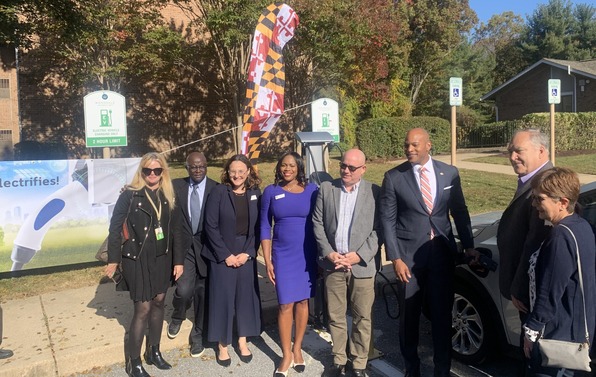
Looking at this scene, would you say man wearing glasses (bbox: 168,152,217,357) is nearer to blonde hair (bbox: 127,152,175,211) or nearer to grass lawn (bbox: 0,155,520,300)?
blonde hair (bbox: 127,152,175,211)

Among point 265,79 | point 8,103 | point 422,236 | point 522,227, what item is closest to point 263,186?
point 265,79

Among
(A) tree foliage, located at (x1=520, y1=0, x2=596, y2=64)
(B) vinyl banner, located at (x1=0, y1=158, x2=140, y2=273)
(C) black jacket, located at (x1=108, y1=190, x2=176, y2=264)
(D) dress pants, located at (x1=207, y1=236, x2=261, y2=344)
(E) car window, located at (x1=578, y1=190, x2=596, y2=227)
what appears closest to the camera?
(E) car window, located at (x1=578, y1=190, x2=596, y2=227)

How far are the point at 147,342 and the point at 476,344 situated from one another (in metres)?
2.72

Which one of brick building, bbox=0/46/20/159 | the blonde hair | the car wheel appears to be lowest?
the car wheel

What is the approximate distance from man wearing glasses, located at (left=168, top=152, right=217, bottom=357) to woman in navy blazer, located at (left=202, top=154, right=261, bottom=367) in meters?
0.23

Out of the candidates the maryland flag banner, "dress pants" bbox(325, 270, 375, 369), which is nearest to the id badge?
"dress pants" bbox(325, 270, 375, 369)

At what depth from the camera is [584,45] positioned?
4481 centimetres

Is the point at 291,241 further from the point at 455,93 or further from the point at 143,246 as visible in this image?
the point at 455,93

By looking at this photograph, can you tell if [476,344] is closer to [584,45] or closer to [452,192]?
[452,192]

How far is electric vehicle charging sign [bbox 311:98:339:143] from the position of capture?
7.36 meters

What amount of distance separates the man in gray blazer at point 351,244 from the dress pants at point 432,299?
283 mm

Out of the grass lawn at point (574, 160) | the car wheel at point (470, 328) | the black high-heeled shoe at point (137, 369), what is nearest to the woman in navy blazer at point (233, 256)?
the black high-heeled shoe at point (137, 369)

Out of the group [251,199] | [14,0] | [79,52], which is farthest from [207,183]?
[79,52]

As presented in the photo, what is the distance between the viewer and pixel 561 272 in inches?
97.6
